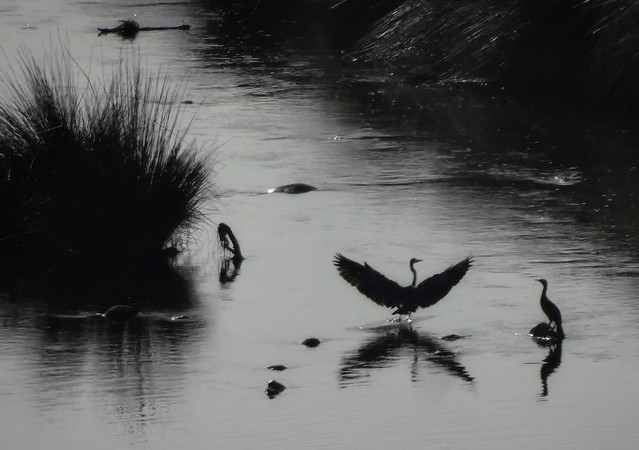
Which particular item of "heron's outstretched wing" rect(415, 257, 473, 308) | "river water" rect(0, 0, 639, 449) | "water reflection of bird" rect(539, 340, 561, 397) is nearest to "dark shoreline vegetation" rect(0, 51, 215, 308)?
"river water" rect(0, 0, 639, 449)

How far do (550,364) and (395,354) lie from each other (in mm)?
758

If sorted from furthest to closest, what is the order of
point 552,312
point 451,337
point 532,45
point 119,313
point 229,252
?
point 532,45 < point 229,252 < point 119,313 < point 451,337 < point 552,312

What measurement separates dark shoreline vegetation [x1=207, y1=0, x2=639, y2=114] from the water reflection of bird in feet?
23.6

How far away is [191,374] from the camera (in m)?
7.52

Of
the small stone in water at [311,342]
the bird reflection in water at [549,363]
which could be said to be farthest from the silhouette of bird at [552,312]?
the small stone in water at [311,342]

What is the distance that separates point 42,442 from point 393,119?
8.71 metres

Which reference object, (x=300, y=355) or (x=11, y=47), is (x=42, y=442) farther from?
(x=11, y=47)

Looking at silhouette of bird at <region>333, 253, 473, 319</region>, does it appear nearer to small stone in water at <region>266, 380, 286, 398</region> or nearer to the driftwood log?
small stone in water at <region>266, 380, 286, 398</region>

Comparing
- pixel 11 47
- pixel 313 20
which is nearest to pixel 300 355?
pixel 11 47

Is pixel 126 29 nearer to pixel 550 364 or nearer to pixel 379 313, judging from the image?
pixel 379 313

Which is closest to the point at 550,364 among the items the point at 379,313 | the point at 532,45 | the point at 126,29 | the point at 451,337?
the point at 451,337

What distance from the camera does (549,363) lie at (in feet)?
25.0

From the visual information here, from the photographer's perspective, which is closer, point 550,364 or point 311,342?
point 550,364

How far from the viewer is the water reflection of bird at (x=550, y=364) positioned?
7.30 metres
